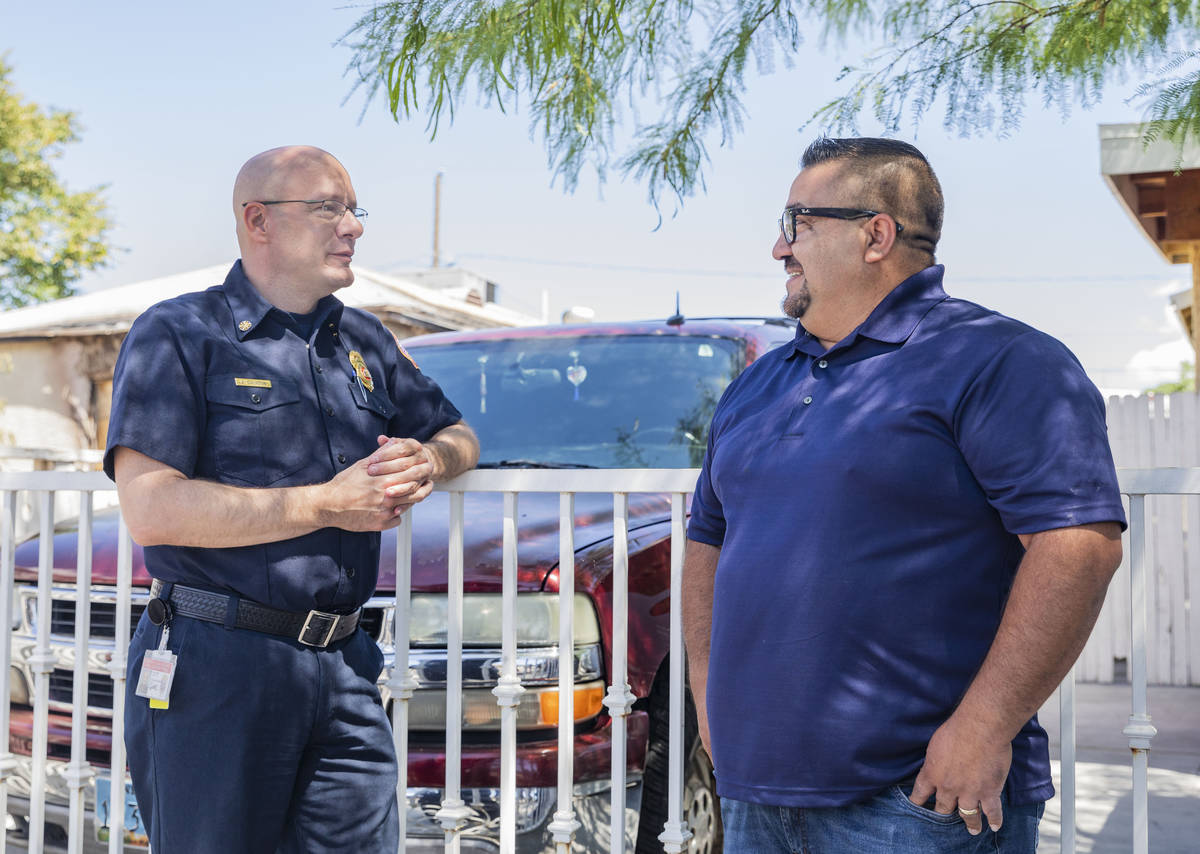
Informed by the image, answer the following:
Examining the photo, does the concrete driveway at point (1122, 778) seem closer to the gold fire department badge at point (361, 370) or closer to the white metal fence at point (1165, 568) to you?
the white metal fence at point (1165, 568)

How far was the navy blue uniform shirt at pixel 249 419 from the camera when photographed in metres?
2.56

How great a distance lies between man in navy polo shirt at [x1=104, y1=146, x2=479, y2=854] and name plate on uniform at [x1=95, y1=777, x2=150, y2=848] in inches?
29.5

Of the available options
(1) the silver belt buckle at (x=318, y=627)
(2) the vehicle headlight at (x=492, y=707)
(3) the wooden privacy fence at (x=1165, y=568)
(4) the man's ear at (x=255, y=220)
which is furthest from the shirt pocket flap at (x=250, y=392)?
Answer: (3) the wooden privacy fence at (x=1165, y=568)

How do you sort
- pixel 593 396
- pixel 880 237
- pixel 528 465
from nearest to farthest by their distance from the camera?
pixel 880 237
pixel 528 465
pixel 593 396

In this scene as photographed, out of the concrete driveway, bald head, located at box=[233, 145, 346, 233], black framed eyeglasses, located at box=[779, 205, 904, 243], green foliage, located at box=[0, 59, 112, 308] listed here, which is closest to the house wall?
green foliage, located at box=[0, 59, 112, 308]

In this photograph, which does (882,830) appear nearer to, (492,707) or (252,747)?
(252,747)

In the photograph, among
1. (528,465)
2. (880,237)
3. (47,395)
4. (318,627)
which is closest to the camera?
(880,237)

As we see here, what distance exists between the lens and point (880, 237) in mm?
2338

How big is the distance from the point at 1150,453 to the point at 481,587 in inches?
269

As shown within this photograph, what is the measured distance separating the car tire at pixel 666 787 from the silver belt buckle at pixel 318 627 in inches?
39.0

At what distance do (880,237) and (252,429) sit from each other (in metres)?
1.40

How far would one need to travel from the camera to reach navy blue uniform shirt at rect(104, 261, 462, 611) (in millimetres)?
2564

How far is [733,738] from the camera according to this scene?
2.22 meters

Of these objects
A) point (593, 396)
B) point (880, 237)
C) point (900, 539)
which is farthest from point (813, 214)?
point (593, 396)
